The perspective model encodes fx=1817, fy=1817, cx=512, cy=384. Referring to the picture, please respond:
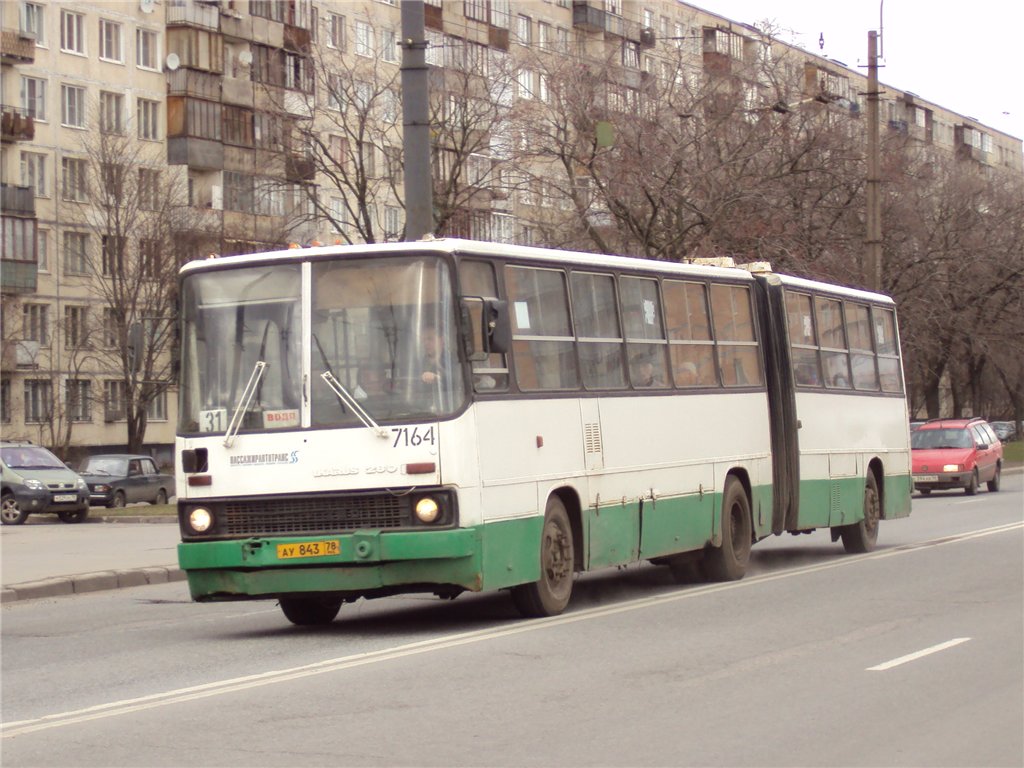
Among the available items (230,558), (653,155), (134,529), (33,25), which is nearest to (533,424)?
(230,558)

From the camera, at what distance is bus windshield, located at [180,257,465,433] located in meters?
13.3

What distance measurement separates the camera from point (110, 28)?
68.4m

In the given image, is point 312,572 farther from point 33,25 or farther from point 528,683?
point 33,25

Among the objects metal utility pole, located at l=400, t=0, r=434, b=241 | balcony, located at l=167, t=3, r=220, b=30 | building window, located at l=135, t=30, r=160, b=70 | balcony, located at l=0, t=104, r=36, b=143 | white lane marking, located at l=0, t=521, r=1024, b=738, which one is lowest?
white lane marking, located at l=0, t=521, r=1024, b=738

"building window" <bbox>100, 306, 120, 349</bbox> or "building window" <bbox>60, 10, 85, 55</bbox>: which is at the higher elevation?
"building window" <bbox>60, 10, 85, 55</bbox>

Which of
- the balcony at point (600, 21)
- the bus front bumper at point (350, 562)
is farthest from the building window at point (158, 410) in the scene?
the bus front bumper at point (350, 562)

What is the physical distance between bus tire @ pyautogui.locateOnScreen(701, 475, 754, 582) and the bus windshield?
542 centimetres

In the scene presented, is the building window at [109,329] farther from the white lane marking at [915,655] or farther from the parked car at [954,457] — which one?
the white lane marking at [915,655]

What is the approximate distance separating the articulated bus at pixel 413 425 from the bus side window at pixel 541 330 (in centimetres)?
2

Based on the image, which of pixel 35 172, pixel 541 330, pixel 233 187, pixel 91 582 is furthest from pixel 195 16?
pixel 541 330

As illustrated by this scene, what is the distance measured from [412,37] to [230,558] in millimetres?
7134

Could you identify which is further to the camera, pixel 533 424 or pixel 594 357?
pixel 594 357

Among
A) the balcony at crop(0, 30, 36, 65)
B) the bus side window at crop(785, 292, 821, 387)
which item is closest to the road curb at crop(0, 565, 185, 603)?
the bus side window at crop(785, 292, 821, 387)

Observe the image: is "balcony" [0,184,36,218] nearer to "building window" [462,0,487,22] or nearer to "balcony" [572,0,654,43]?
"building window" [462,0,487,22]
